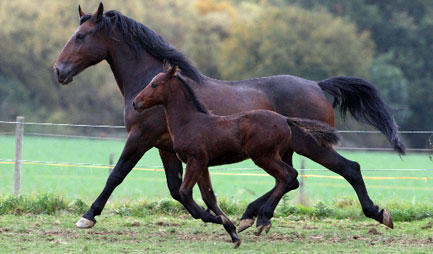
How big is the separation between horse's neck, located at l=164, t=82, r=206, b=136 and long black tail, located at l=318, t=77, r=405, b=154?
1.90 meters

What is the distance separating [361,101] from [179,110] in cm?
241

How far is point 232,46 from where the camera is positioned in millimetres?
35844

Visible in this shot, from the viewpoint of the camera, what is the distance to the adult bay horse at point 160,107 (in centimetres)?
684

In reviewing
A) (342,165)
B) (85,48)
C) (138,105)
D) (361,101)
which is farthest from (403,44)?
(138,105)

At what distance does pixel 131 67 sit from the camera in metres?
7.25

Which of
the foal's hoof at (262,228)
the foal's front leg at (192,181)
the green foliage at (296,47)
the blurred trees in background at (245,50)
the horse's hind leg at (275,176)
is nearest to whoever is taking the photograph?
the foal's front leg at (192,181)

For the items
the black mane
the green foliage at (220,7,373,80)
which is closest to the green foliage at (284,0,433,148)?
the green foliage at (220,7,373,80)

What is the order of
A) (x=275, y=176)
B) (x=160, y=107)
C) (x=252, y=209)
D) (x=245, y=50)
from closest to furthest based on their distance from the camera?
(x=275, y=176) < (x=160, y=107) < (x=252, y=209) < (x=245, y=50)

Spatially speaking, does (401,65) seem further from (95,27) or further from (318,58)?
(95,27)

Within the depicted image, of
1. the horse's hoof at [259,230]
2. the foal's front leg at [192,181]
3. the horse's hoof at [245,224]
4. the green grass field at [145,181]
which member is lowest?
the green grass field at [145,181]

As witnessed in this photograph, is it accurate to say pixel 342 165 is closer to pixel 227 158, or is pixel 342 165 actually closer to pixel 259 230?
pixel 259 230

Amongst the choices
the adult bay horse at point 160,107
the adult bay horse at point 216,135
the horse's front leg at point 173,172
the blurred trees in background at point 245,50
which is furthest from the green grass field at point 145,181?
the adult bay horse at point 216,135

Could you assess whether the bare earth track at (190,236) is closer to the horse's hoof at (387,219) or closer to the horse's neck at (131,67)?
the horse's hoof at (387,219)

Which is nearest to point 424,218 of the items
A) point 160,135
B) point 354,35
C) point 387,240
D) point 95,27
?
point 387,240
